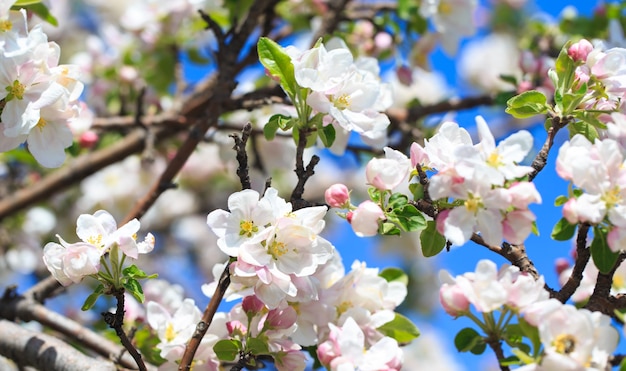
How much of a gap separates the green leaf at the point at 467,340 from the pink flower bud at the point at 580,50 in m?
0.42

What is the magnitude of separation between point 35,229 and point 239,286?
6.54ft

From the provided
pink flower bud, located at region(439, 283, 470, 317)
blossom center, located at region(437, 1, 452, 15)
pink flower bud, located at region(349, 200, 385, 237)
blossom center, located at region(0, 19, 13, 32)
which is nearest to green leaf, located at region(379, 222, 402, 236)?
pink flower bud, located at region(349, 200, 385, 237)

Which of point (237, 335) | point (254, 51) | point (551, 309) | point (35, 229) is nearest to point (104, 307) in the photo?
point (35, 229)

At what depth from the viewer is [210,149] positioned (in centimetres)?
410

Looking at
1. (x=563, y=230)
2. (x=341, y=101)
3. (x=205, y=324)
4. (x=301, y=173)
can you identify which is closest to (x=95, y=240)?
(x=205, y=324)

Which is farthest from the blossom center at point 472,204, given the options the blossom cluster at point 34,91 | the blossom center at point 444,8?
the blossom center at point 444,8

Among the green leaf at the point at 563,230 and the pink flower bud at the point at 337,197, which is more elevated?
the pink flower bud at the point at 337,197

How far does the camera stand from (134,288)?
104 cm

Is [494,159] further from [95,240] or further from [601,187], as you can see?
[95,240]

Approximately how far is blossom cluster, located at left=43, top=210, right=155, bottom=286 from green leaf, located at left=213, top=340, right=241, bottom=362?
186mm

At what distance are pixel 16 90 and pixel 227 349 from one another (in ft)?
1.67

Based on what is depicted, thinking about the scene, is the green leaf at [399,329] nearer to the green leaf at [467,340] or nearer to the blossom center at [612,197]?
the green leaf at [467,340]

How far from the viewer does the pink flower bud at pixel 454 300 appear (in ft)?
3.14

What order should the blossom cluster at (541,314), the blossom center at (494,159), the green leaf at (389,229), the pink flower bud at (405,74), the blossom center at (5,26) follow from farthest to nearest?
the pink flower bud at (405,74), the blossom center at (5,26), the green leaf at (389,229), the blossom center at (494,159), the blossom cluster at (541,314)
